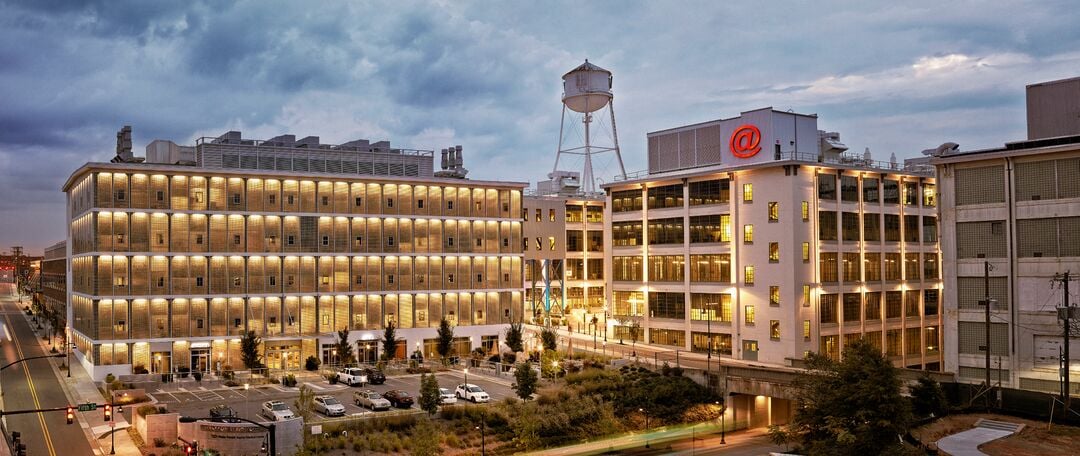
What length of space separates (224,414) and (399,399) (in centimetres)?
1173

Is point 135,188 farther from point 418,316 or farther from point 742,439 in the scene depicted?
point 742,439

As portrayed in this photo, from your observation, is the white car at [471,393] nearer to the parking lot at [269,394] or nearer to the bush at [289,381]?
the parking lot at [269,394]

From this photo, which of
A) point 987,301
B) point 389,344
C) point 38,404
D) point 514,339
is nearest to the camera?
point 987,301

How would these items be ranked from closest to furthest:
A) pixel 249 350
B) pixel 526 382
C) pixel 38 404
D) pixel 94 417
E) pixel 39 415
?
1. pixel 94 417
2. pixel 39 415
3. pixel 526 382
4. pixel 38 404
5. pixel 249 350

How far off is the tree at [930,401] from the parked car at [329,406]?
36.6m

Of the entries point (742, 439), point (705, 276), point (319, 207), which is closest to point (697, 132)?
point (705, 276)

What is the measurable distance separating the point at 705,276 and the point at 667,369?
576 inches

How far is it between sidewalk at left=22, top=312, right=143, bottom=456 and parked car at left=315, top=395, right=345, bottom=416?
11735mm

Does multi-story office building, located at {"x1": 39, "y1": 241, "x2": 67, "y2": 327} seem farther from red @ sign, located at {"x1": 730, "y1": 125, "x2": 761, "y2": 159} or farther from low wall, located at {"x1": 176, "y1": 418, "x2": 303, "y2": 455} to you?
red @ sign, located at {"x1": 730, "y1": 125, "x2": 761, "y2": 159}

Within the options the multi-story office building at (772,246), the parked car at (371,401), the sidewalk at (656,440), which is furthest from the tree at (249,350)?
the multi-story office building at (772,246)

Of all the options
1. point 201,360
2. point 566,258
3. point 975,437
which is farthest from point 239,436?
point 566,258

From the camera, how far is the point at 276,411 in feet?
183

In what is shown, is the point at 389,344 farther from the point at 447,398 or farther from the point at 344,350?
the point at 447,398

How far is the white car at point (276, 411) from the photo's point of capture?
54822 millimetres
